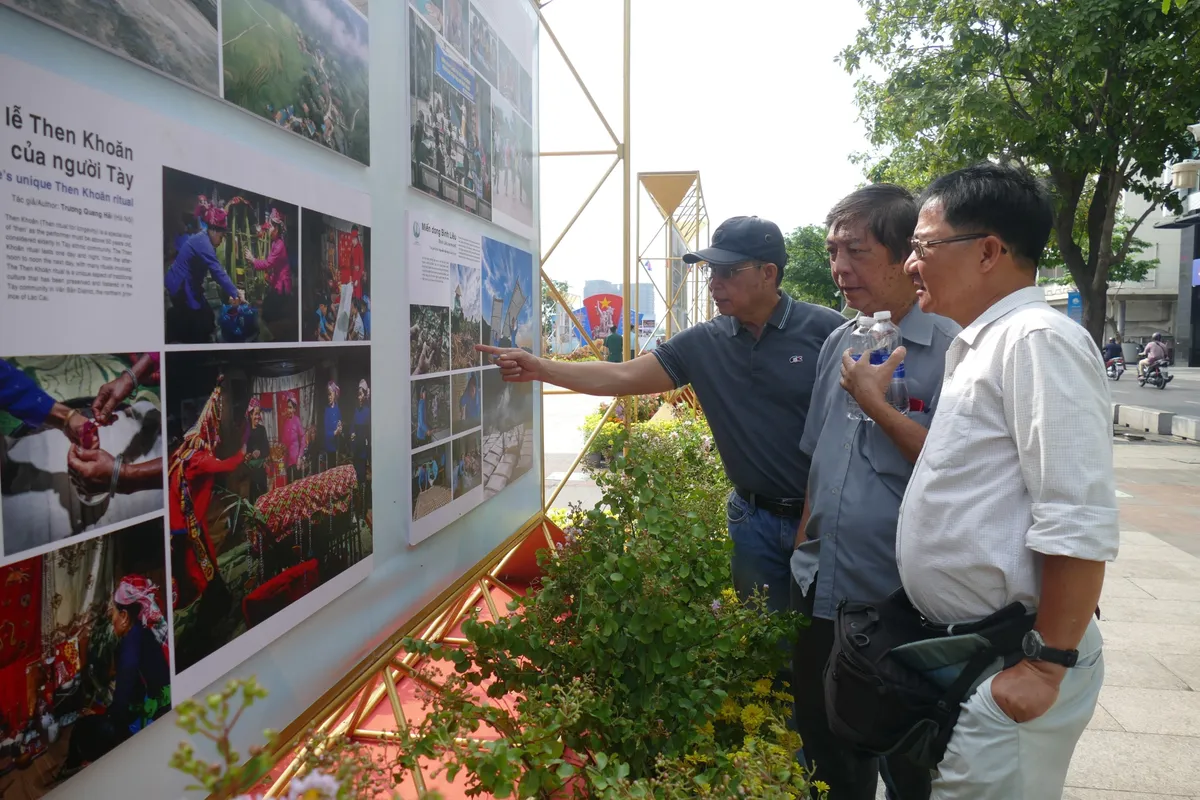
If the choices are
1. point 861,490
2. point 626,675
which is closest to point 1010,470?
point 861,490

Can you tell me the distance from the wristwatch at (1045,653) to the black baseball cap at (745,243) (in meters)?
1.61

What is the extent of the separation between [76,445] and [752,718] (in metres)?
1.72

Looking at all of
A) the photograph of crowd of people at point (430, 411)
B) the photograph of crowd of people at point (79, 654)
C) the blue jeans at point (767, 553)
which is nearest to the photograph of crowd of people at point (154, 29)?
the photograph of crowd of people at point (79, 654)

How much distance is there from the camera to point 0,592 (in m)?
0.89

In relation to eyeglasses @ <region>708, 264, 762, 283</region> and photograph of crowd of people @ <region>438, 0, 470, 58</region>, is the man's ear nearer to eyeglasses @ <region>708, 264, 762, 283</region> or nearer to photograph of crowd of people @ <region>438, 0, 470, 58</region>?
eyeglasses @ <region>708, 264, 762, 283</region>

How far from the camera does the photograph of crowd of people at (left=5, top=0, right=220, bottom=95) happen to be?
0.95 metres

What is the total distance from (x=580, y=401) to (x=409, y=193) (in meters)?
18.6

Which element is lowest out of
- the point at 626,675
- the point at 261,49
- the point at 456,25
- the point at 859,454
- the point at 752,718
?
the point at 752,718

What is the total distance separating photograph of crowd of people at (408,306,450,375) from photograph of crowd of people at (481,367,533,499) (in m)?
0.34

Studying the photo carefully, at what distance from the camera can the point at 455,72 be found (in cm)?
217

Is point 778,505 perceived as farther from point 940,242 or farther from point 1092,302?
point 1092,302

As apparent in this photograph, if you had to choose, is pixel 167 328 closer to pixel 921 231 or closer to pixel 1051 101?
pixel 921 231

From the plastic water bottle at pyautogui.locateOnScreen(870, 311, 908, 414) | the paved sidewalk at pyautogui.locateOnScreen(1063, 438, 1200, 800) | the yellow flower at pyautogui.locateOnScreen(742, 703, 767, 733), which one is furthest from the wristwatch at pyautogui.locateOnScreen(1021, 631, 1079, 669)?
the paved sidewalk at pyautogui.locateOnScreen(1063, 438, 1200, 800)

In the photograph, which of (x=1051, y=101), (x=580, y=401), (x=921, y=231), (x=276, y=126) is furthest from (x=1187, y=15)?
(x=580, y=401)
